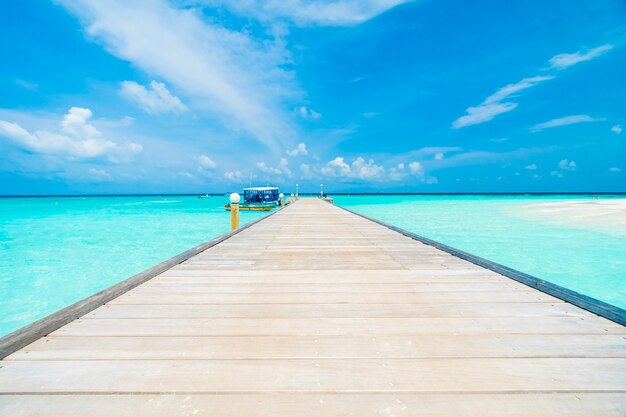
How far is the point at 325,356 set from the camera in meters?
1.71

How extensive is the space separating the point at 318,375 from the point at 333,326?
22.9 inches

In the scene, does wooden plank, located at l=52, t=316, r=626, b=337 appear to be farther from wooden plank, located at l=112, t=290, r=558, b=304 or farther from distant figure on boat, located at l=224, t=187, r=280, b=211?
distant figure on boat, located at l=224, t=187, r=280, b=211

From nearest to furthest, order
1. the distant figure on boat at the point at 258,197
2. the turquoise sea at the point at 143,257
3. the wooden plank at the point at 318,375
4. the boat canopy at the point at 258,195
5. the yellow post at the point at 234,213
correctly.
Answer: the wooden plank at the point at 318,375, the turquoise sea at the point at 143,257, the yellow post at the point at 234,213, the distant figure on boat at the point at 258,197, the boat canopy at the point at 258,195

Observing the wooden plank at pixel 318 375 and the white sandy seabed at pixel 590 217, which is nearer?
the wooden plank at pixel 318 375

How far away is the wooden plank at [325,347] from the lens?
1.72 metres

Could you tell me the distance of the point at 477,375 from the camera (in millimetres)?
1527

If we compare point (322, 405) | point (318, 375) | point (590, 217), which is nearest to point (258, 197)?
point (590, 217)

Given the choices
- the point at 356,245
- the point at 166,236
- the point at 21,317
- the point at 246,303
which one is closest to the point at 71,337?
the point at 246,303

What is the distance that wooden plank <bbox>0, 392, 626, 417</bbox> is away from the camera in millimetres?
1283

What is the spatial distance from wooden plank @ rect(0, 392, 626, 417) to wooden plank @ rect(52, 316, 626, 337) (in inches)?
23.7

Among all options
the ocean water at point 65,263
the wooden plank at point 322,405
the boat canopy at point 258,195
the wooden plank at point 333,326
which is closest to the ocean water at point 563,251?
the wooden plank at point 333,326

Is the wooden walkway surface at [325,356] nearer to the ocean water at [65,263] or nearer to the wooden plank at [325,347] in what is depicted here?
the wooden plank at [325,347]

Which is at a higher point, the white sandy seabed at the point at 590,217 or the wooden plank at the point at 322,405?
the wooden plank at the point at 322,405

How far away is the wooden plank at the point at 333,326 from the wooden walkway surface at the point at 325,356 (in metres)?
0.01
